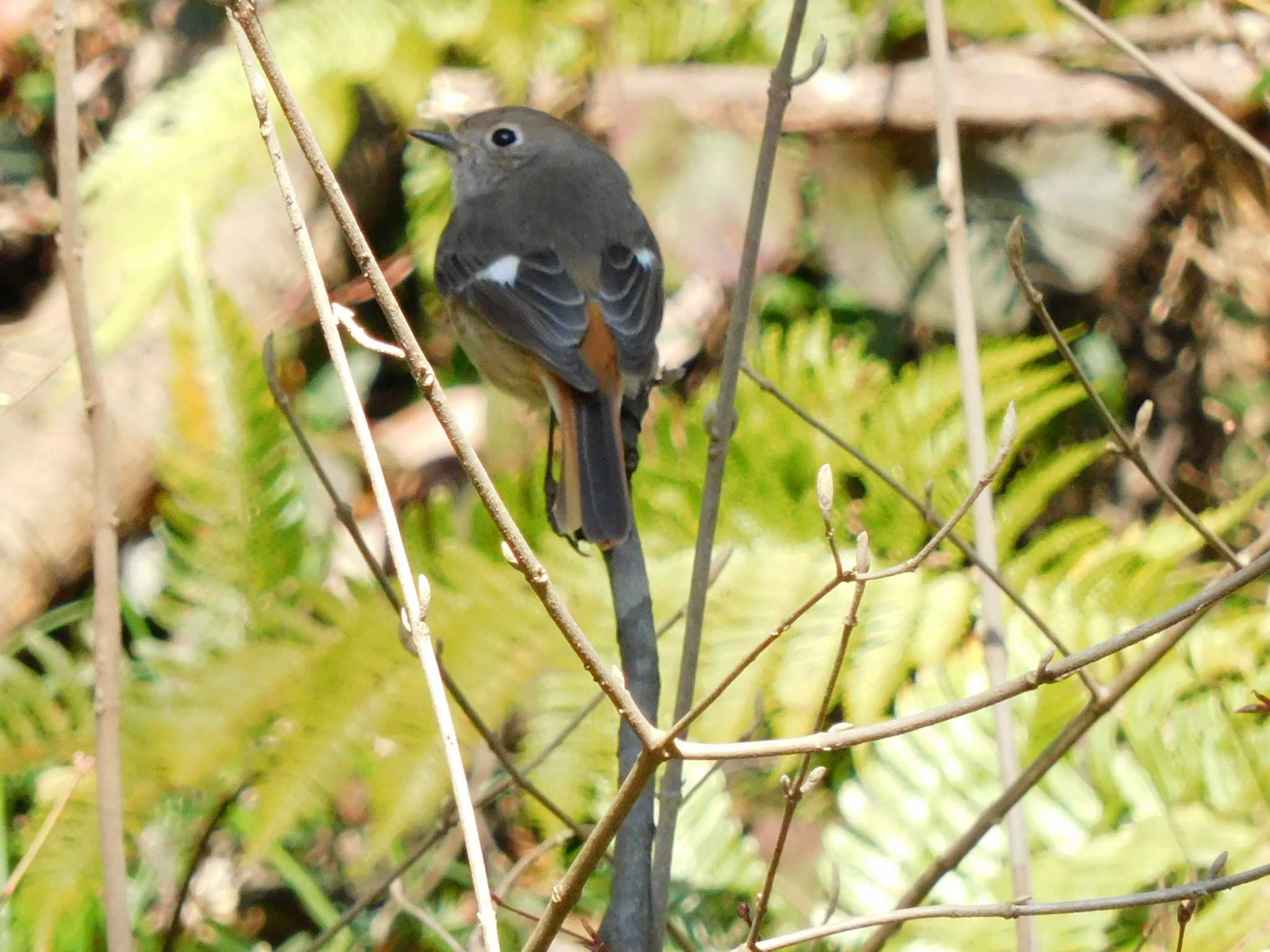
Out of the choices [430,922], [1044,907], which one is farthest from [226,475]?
[1044,907]

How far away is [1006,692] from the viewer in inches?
40.9

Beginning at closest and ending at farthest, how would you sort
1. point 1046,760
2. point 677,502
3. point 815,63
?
point 1046,760 → point 815,63 → point 677,502

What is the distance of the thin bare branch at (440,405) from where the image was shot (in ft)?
3.67

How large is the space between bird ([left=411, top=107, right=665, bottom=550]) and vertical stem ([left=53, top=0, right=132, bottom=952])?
0.66 m

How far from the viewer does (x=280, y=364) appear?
4.28 meters

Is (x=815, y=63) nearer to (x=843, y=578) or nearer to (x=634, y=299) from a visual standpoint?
(x=843, y=578)

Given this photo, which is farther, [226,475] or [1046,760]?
[226,475]

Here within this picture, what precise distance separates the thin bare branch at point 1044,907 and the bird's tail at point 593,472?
620 millimetres

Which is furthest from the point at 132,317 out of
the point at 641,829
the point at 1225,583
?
the point at 1225,583

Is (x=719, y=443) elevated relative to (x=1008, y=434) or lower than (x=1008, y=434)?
elevated

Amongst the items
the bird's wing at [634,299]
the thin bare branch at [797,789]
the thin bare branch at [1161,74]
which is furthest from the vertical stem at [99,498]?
the thin bare branch at [1161,74]

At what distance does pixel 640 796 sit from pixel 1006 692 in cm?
44

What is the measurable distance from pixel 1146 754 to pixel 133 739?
185 cm

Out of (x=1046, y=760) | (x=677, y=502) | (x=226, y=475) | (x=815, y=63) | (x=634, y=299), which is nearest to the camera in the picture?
(x=1046, y=760)
